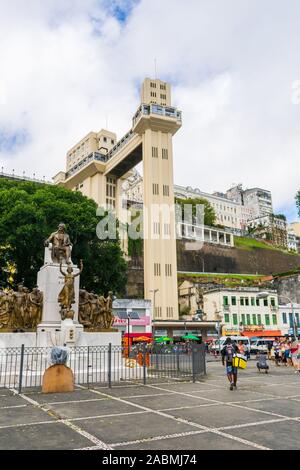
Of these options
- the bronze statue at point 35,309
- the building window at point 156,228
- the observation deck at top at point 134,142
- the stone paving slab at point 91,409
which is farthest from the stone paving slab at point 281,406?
the observation deck at top at point 134,142

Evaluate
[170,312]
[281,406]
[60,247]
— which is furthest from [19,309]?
[170,312]

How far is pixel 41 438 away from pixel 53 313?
35.4 ft

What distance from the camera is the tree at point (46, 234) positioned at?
1145 inches

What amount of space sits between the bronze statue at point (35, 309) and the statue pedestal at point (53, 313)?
0.32 meters

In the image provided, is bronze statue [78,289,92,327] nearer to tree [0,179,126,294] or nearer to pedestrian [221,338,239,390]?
pedestrian [221,338,239,390]

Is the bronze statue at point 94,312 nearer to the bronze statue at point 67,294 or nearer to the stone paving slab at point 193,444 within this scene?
the bronze statue at point 67,294

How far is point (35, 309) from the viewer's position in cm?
1708

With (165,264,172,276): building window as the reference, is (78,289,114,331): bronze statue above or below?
below

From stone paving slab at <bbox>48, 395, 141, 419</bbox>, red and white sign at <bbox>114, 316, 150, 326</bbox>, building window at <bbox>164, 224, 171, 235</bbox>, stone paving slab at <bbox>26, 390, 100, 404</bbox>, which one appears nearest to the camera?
stone paving slab at <bbox>48, 395, 141, 419</bbox>

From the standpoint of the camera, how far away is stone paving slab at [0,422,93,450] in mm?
5949

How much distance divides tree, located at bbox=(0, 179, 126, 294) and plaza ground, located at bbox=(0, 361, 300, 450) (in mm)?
18592

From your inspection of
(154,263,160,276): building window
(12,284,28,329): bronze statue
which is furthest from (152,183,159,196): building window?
(12,284,28,329): bronze statue
